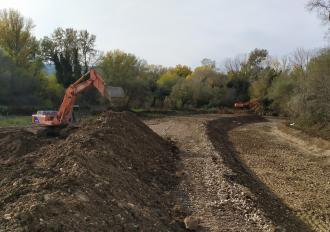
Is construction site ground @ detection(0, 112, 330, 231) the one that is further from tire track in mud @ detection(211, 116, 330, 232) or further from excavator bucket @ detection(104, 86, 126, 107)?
excavator bucket @ detection(104, 86, 126, 107)

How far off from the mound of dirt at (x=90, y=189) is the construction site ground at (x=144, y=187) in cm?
3

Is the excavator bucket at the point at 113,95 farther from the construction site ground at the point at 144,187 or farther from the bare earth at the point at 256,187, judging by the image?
the bare earth at the point at 256,187

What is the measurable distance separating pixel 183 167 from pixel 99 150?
4826 mm

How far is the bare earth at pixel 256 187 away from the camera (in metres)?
12.4

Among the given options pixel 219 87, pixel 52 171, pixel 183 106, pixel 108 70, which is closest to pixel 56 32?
pixel 108 70

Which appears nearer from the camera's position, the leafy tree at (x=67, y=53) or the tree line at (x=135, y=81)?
the tree line at (x=135, y=81)

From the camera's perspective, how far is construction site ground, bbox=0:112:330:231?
8.94 metres

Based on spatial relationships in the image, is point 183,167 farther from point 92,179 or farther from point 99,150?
point 92,179

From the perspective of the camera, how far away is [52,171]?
1146 cm

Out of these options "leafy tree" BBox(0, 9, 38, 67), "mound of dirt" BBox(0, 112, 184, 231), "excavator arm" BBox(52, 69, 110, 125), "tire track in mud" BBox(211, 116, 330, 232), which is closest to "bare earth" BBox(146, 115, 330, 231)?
"tire track in mud" BBox(211, 116, 330, 232)

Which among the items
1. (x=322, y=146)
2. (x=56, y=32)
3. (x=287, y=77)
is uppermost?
(x=56, y=32)

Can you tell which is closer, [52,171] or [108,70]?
[52,171]

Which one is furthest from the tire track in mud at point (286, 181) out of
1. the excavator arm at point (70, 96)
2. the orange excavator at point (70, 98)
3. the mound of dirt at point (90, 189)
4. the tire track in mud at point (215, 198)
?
the excavator arm at point (70, 96)

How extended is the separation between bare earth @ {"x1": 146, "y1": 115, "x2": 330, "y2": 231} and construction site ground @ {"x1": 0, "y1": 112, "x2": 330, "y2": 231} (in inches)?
1.4
